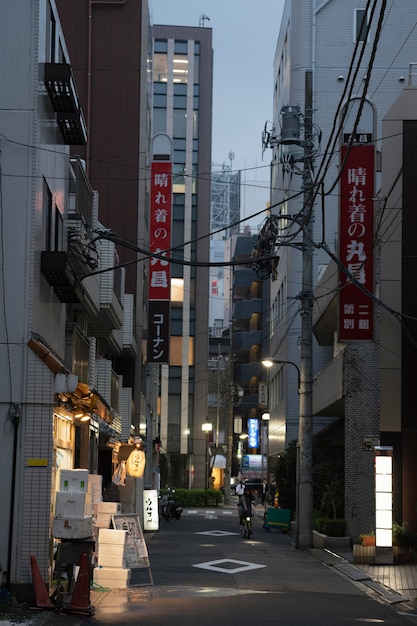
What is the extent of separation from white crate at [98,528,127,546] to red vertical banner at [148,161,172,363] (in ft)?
66.0

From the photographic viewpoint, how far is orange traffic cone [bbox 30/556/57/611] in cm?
1551

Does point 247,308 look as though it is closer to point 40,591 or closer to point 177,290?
point 177,290

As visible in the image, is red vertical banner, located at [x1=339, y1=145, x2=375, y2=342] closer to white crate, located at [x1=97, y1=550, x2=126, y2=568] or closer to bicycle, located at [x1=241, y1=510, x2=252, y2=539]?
bicycle, located at [x1=241, y1=510, x2=252, y2=539]

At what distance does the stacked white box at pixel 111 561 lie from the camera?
62.6 ft

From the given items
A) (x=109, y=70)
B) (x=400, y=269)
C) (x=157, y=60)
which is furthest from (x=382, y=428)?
(x=157, y=60)

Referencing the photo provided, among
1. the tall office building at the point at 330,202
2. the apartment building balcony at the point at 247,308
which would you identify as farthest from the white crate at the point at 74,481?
the apartment building balcony at the point at 247,308

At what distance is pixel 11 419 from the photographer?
16938mm

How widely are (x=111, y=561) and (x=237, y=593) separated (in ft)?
8.58

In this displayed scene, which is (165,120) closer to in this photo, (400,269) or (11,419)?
(400,269)

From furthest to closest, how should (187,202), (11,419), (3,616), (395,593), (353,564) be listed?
(187,202), (353,564), (395,593), (11,419), (3,616)

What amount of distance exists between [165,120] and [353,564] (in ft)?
217

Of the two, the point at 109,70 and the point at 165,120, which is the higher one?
the point at 165,120

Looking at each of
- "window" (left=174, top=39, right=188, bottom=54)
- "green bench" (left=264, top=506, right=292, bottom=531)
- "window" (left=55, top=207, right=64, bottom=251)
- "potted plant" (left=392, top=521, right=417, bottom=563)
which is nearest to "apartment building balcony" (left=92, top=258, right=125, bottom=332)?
"window" (left=55, top=207, right=64, bottom=251)

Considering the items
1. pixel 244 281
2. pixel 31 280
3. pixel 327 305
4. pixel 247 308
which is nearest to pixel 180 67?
pixel 244 281
